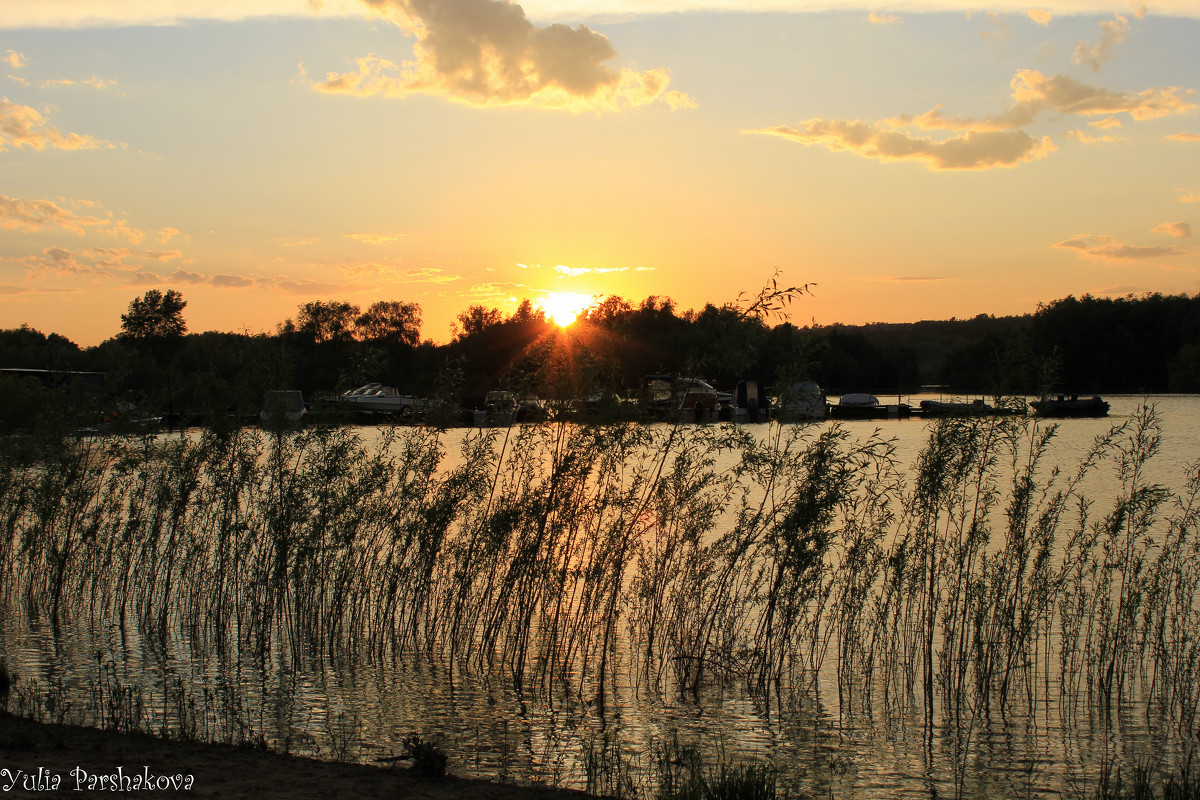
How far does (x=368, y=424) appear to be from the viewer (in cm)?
7744

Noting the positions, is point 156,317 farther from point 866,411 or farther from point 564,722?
point 564,722

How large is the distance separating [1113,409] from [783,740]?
10231 cm

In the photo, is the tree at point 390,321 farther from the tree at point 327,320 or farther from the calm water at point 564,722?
the calm water at point 564,722

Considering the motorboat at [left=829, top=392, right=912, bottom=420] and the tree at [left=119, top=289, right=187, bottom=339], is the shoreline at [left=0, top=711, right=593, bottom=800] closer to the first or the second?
the motorboat at [left=829, top=392, right=912, bottom=420]

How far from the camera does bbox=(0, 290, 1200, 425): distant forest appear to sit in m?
16.5

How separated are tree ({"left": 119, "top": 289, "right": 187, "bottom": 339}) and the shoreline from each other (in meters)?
115

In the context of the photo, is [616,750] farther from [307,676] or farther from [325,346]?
[325,346]

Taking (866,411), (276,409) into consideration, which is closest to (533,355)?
(276,409)

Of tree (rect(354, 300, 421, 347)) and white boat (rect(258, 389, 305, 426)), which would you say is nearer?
white boat (rect(258, 389, 305, 426))

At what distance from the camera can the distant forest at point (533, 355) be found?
54.1 ft

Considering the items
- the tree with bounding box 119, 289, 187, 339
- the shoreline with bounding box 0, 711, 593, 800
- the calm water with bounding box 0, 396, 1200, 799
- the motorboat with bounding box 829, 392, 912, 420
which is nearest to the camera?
the shoreline with bounding box 0, 711, 593, 800

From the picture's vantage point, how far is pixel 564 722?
43.6 feet

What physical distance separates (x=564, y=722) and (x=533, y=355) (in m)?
5.90

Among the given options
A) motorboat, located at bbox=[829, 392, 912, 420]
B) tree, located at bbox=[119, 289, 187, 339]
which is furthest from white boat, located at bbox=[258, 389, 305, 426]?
tree, located at bbox=[119, 289, 187, 339]
